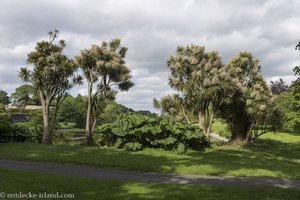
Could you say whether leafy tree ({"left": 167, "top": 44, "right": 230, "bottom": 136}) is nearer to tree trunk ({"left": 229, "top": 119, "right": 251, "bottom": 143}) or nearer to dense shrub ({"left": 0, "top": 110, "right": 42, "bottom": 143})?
tree trunk ({"left": 229, "top": 119, "right": 251, "bottom": 143})

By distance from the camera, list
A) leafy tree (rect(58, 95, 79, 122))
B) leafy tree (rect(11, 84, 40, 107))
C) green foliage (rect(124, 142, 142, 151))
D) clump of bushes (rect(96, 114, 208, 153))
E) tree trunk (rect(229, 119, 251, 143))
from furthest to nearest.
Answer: leafy tree (rect(11, 84, 40, 107))
leafy tree (rect(58, 95, 79, 122))
tree trunk (rect(229, 119, 251, 143))
clump of bushes (rect(96, 114, 208, 153))
green foliage (rect(124, 142, 142, 151))

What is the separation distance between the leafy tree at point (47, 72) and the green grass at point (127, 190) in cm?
1319

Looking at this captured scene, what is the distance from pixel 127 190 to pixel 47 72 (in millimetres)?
15122

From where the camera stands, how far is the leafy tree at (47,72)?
21.8 metres

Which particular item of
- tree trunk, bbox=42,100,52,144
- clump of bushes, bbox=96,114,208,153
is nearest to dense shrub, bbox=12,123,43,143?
tree trunk, bbox=42,100,52,144

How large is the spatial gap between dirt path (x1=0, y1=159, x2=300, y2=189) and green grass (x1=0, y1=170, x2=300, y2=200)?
0.79 meters

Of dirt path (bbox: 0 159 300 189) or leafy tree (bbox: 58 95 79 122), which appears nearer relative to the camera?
dirt path (bbox: 0 159 300 189)

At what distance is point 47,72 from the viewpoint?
70.4 feet

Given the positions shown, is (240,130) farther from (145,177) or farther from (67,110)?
(67,110)

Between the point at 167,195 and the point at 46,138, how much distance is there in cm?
1556

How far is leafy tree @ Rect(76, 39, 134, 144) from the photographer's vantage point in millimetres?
22688

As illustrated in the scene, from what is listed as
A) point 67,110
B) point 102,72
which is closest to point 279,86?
point 67,110

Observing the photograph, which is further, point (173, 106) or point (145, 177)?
point (173, 106)

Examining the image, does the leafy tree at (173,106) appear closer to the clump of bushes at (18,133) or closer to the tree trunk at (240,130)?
the tree trunk at (240,130)
